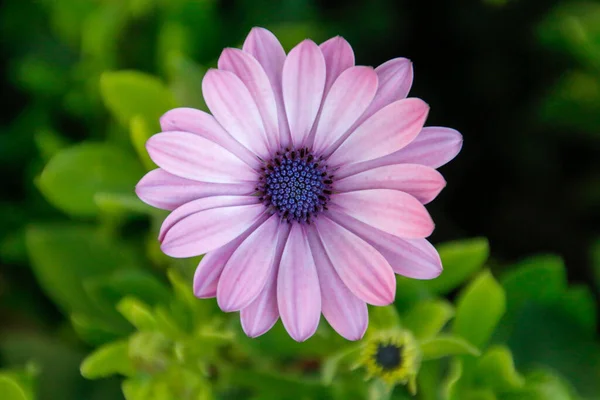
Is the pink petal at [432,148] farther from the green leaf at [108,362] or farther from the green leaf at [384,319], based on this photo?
the green leaf at [108,362]

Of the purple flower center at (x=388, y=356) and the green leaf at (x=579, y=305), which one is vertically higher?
the green leaf at (x=579, y=305)

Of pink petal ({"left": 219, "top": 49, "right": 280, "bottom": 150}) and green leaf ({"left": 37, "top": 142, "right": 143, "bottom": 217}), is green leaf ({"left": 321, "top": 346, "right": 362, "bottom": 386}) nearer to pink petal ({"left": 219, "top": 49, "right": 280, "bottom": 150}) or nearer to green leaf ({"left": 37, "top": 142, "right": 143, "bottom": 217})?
pink petal ({"left": 219, "top": 49, "right": 280, "bottom": 150})

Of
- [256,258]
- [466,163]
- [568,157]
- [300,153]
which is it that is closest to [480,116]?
[466,163]

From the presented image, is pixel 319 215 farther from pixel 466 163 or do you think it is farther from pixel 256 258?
pixel 466 163

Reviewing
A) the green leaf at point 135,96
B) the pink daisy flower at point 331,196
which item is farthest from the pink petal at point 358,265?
the green leaf at point 135,96

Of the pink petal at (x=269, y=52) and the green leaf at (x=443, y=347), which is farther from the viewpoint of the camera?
the green leaf at (x=443, y=347)

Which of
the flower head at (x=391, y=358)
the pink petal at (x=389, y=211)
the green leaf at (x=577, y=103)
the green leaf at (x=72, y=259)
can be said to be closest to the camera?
the pink petal at (x=389, y=211)

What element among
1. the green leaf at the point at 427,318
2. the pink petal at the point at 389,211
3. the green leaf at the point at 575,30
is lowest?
the green leaf at the point at 427,318
